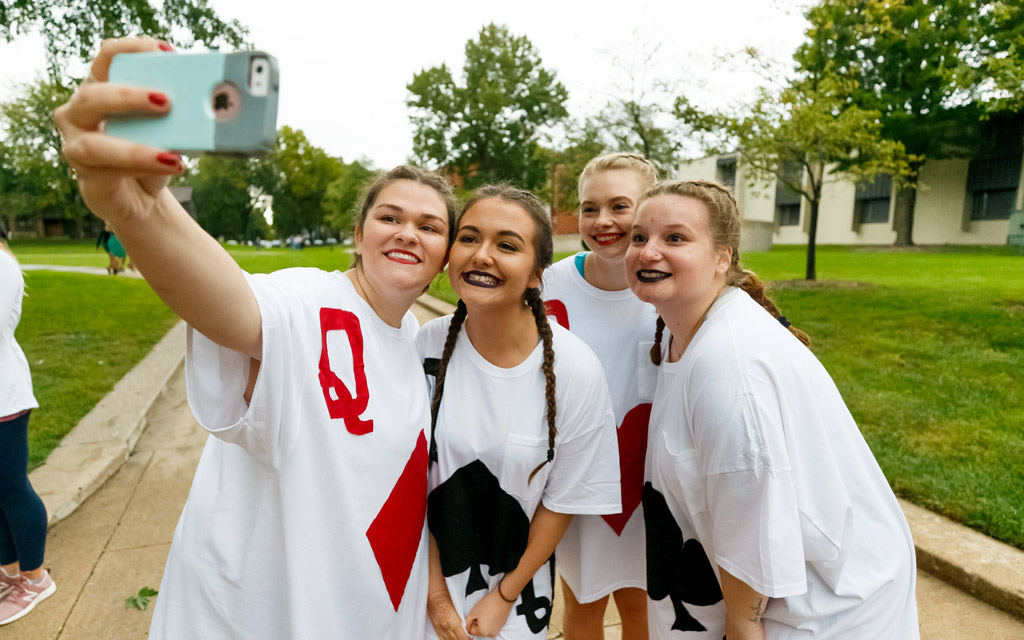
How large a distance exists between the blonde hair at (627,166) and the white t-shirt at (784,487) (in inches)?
35.0

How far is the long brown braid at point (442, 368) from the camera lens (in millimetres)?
1854

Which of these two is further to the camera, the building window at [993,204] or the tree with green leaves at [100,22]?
the building window at [993,204]

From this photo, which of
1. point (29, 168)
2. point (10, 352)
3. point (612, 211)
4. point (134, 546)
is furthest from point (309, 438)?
point (29, 168)

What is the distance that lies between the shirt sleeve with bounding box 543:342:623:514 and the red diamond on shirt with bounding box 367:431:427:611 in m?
0.42

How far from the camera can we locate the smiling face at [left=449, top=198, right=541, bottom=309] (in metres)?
1.85

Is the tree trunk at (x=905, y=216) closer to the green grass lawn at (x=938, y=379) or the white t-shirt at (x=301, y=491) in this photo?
the green grass lawn at (x=938, y=379)

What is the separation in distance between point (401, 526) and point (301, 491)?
0.34 m

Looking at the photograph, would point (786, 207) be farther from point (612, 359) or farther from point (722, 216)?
point (722, 216)

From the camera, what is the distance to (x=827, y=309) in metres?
9.84

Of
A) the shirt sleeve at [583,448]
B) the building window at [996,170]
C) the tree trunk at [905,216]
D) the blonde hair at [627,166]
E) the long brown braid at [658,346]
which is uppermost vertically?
the building window at [996,170]

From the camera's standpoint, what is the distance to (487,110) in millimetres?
44438

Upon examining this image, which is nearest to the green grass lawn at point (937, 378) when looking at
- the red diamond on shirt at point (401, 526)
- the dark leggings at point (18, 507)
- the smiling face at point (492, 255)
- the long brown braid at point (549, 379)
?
the smiling face at point (492, 255)

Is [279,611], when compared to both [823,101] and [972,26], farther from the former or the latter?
[823,101]

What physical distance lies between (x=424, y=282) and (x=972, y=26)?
1115cm
